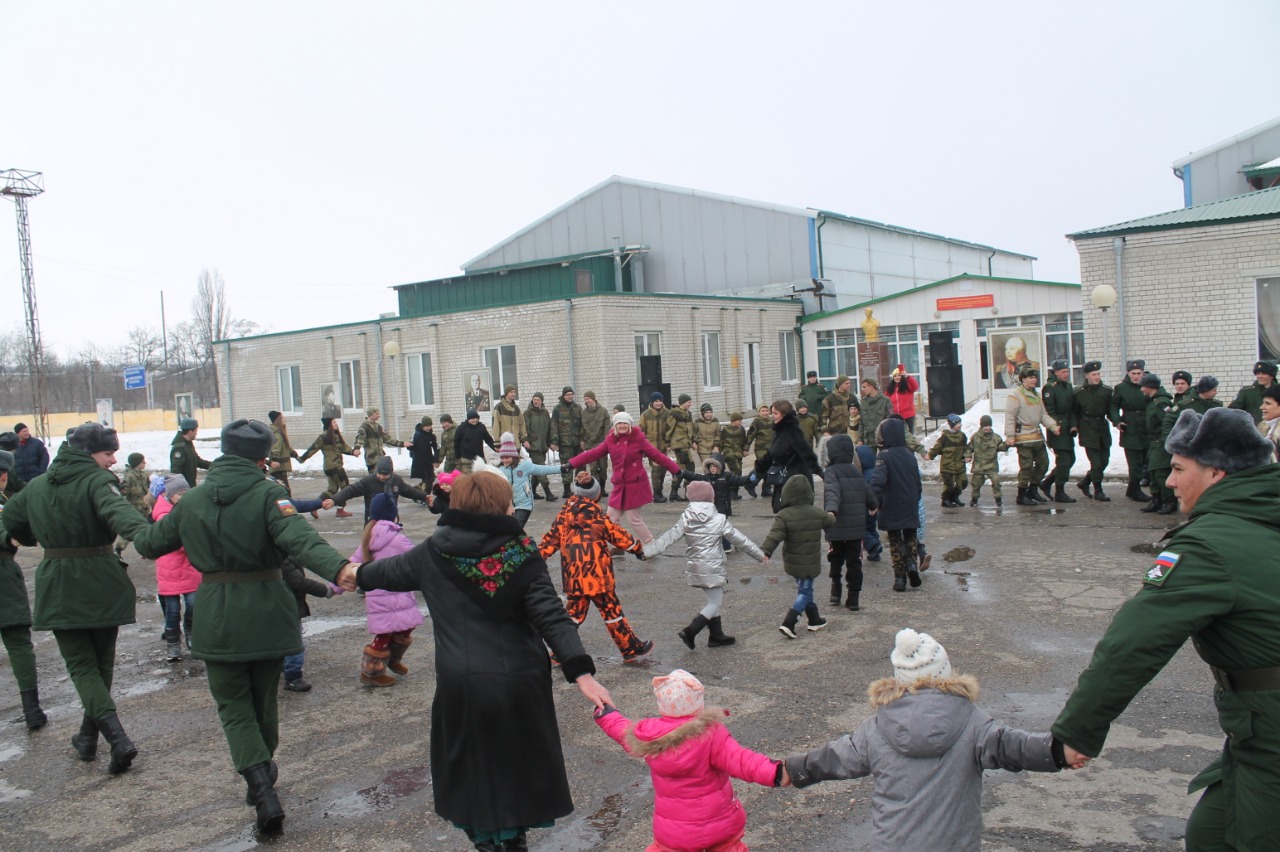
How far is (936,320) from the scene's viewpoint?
2719 centimetres

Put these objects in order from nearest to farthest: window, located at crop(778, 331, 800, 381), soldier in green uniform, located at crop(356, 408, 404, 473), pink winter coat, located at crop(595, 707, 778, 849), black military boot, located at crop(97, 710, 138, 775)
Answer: pink winter coat, located at crop(595, 707, 778, 849)
black military boot, located at crop(97, 710, 138, 775)
soldier in green uniform, located at crop(356, 408, 404, 473)
window, located at crop(778, 331, 800, 381)

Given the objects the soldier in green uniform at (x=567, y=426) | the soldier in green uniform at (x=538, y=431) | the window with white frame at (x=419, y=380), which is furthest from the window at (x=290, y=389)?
the soldier in green uniform at (x=567, y=426)

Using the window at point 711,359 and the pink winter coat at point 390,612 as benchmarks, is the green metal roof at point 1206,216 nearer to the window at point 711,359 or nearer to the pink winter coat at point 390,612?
the window at point 711,359

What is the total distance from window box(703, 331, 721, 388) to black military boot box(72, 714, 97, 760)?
23.7 meters

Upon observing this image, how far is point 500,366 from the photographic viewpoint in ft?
93.1

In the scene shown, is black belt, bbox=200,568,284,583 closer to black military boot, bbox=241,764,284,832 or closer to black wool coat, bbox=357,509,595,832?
black military boot, bbox=241,764,284,832

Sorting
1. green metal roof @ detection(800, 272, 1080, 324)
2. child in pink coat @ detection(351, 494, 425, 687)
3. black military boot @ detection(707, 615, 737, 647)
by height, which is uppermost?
green metal roof @ detection(800, 272, 1080, 324)

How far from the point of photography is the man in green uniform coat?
259cm

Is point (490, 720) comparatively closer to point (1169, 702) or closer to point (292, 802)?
point (292, 802)

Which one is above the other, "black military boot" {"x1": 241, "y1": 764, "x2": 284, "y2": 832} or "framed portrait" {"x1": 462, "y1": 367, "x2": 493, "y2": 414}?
"framed portrait" {"x1": 462, "y1": 367, "x2": 493, "y2": 414}

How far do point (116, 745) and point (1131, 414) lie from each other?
12362 mm

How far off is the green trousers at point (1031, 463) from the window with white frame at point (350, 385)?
22.8 metres

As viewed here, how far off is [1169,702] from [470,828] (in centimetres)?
439

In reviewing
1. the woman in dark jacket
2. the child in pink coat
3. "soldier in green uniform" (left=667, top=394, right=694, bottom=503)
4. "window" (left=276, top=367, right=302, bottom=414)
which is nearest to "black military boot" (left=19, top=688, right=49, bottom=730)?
the child in pink coat
